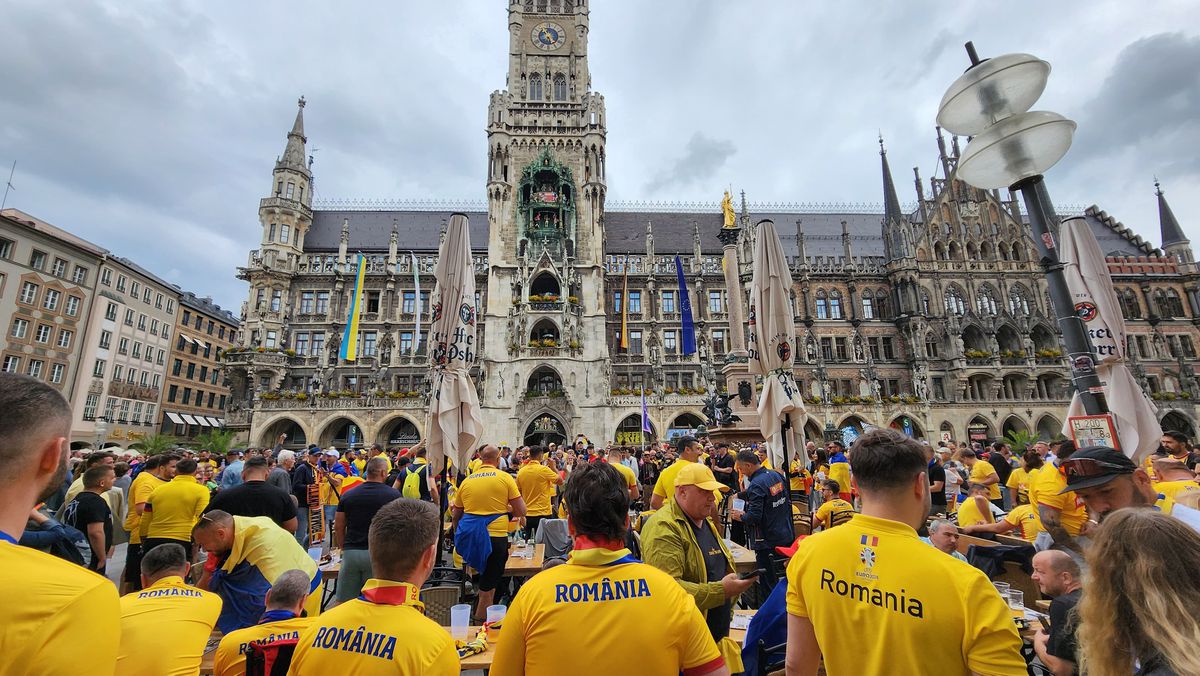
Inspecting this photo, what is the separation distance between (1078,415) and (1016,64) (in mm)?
3728

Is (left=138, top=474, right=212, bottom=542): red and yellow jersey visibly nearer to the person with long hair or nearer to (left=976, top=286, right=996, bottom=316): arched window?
the person with long hair

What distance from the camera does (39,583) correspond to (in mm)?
1364

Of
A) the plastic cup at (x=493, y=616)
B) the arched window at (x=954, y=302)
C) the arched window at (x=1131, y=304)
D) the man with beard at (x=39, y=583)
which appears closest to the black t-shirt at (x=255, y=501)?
the plastic cup at (x=493, y=616)

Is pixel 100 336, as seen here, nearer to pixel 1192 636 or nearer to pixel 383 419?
pixel 383 419

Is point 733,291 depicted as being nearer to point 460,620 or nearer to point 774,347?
point 774,347

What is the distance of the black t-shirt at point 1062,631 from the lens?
2.43 m

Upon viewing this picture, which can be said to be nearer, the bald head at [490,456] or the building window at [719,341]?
the bald head at [490,456]

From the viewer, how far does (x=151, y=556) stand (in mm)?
3082

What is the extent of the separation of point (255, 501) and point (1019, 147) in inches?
357

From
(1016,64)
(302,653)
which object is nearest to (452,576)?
(302,653)

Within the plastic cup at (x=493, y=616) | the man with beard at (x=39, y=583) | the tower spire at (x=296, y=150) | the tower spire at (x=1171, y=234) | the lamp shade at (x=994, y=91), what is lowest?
the plastic cup at (x=493, y=616)

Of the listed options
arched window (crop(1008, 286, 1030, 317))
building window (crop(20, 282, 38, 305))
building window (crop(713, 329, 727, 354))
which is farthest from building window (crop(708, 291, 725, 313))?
building window (crop(20, 282, 38, 305))

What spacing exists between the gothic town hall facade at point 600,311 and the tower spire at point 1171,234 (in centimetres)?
17

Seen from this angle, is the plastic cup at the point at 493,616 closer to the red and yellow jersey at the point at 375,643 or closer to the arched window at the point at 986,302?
the red and yellow jersey at the point at 375,643
